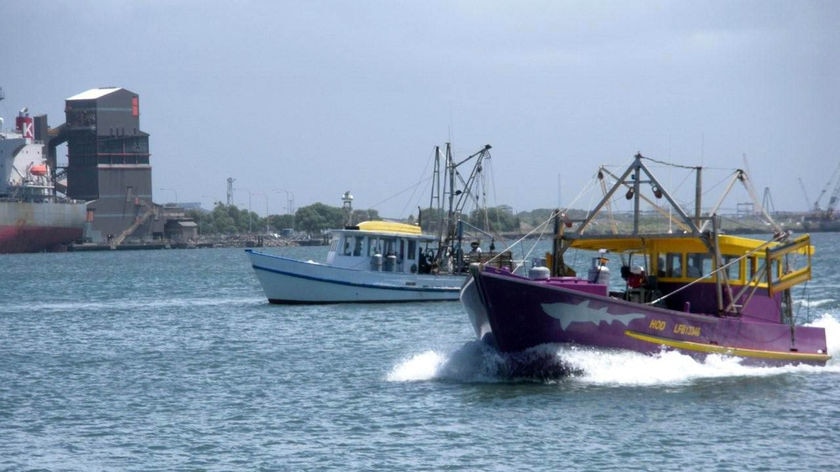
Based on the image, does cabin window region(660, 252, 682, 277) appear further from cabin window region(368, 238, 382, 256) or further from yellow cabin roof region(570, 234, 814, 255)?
cabin window region(368, 238, 382, 256)

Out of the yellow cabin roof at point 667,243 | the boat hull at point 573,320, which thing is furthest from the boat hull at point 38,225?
the boat hull at point 573,320

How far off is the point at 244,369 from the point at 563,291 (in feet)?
32.5

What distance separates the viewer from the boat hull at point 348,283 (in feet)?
169

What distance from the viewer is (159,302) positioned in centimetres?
6119

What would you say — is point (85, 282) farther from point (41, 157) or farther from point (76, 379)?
point (41, 157)

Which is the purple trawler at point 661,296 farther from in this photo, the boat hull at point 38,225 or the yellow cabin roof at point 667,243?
the boat hull at point 38,225

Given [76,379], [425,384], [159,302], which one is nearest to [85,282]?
[159,302]

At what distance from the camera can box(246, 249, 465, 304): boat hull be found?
5150 centimetres

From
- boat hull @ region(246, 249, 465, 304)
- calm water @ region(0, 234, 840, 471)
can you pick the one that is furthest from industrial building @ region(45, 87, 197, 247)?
calm water @ region(0, 234, 840, 471)

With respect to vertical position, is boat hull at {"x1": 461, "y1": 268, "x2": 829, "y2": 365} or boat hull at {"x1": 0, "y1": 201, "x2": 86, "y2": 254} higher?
boat hull at {"x1": 0, "y1": 201, "x2": 86, "y2": 254}

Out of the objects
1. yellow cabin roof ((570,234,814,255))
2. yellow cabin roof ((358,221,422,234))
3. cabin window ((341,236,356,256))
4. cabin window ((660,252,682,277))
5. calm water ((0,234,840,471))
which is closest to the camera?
calm water ((0,234,840,471))

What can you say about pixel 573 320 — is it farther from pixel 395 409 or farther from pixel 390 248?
pixel 390 248

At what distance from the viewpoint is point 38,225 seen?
529ft

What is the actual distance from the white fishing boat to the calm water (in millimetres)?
12909
